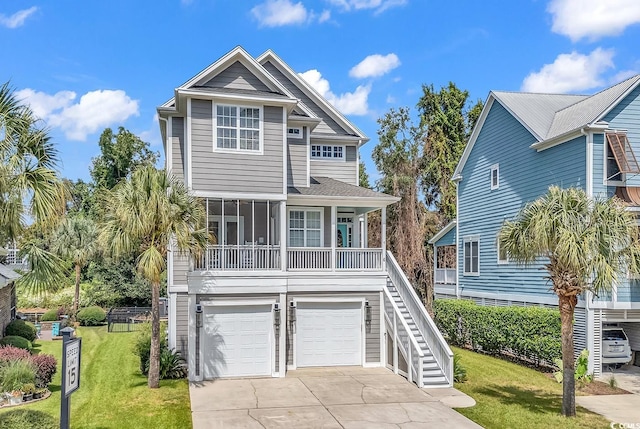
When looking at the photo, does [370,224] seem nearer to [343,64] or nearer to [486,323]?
[343,64]

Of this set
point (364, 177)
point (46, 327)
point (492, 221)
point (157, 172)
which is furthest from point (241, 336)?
point (364, 177)

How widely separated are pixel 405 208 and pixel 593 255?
2482 centimetres

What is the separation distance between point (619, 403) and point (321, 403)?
771 centimetres

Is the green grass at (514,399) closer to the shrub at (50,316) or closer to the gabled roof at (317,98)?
the gabled roof at (317,98)

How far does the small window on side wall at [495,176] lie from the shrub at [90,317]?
22.8m

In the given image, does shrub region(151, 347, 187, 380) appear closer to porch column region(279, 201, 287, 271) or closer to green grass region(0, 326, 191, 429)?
green grass region(0, 326, 191, 429)

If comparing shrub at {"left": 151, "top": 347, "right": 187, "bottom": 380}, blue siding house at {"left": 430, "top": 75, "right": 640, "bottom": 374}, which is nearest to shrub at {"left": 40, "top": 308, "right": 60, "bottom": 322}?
shrub at {"left": 151, "top": 347, "right": 187, "bottom": 380}

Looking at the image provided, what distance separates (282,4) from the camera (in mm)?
22531

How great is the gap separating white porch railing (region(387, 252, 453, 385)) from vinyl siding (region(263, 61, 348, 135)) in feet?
20.4

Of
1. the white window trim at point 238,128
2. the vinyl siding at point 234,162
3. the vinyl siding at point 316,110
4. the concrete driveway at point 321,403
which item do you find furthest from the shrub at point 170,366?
the vinyl siding at point 316,110

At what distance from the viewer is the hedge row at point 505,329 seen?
17.4 meters

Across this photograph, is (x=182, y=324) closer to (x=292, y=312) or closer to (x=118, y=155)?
(x=292, y=312)

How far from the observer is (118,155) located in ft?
139

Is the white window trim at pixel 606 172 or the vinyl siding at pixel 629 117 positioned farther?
the vinyl siding at pixel 629 117
